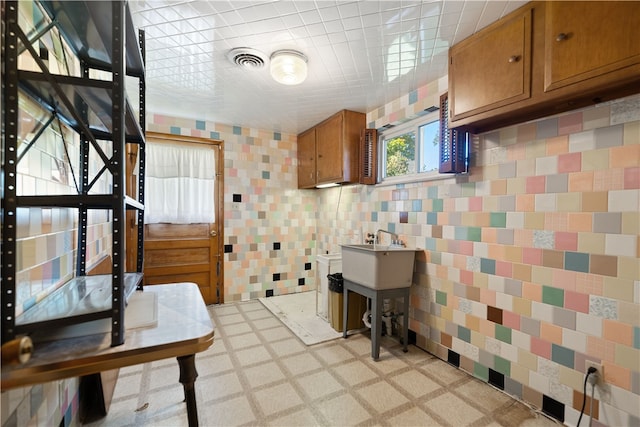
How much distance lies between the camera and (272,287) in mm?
3867

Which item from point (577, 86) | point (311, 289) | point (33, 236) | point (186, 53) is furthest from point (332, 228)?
point (33, 236)

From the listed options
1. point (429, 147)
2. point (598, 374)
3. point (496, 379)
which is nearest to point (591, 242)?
point (598, 374)

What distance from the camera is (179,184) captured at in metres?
3.33

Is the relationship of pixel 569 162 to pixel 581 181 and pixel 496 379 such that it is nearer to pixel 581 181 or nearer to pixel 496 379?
pixel 581 181

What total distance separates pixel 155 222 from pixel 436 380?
3.11 metres

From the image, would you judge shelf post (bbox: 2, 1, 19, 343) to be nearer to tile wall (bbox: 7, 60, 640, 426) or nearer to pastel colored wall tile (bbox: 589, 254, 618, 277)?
tile wall (bbox: 7, 60, 640, 426)

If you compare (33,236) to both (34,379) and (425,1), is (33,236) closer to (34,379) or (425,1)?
(34,379)

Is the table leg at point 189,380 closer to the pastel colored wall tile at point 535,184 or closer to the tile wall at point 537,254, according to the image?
the tile wall at point 537,254

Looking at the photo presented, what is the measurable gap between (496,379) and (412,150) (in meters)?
1.86

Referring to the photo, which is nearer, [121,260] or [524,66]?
[121,260]

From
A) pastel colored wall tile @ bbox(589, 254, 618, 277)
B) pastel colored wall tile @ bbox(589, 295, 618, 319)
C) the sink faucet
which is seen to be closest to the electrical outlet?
pastel colored wall tile @ bbox(589, 295, 618, 319)

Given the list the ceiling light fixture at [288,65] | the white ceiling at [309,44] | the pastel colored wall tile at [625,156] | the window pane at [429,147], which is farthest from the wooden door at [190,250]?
the pastel colored wall tile at [625,156]

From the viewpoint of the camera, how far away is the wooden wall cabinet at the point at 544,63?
46.6 inches

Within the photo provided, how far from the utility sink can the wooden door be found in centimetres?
192
